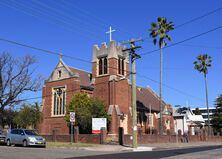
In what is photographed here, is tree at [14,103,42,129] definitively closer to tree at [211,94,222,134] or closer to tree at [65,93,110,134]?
tree at [65,93,110,134]

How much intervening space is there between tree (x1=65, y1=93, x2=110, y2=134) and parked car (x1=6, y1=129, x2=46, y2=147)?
43.3 ft

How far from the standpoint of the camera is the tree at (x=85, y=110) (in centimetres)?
4184

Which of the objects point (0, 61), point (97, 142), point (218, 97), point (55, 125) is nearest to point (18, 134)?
point (97, 142)

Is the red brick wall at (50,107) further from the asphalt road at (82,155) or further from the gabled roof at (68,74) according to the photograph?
the asphalt road at (82,155)

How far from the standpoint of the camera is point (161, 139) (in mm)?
45750

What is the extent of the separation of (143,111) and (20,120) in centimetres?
2006

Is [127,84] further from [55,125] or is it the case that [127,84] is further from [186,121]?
[186,121]

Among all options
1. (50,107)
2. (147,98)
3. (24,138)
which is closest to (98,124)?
(24,138)

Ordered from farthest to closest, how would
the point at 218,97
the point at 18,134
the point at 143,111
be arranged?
the point at 218,97
the point at 143,111
the point at 18,134

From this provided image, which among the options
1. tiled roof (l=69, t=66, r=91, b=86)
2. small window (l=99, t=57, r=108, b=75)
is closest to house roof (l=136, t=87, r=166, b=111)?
tiled roof (l=69, t=66, r=91, b=86)

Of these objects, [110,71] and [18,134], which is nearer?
[18,134]

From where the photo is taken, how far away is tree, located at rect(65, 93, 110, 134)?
41838 millimetres

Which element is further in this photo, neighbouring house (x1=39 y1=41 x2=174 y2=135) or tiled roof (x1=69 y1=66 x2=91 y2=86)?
tiled roof (x1=69 y1=66 x2=91 y2=86)

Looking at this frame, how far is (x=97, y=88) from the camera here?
50.2m
